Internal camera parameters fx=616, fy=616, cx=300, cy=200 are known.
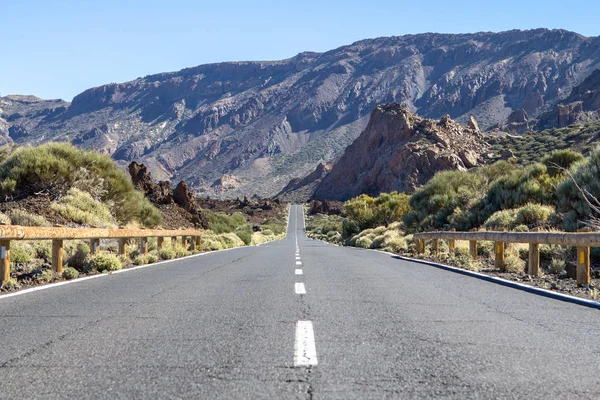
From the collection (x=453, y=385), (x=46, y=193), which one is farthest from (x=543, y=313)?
(x=46, y=193)

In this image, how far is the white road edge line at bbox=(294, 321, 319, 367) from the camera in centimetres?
503

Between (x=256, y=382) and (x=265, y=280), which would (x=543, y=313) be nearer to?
(x=256, y=382)

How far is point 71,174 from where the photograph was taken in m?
23.9

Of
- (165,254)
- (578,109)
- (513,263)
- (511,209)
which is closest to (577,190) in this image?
(511,209)

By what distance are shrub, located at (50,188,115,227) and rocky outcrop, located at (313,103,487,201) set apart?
266 feet

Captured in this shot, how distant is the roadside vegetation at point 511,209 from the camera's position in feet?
49.2

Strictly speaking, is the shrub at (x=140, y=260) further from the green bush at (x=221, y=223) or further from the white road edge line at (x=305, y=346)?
the green bush at (x=221, y=223)

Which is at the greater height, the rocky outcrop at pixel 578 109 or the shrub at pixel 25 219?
the rocky outcrop at pixel 578 109

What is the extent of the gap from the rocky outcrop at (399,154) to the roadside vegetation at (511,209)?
56.8 metres

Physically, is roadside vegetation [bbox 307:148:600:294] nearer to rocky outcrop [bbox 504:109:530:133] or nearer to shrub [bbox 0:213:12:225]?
shrub [bbox 0:213:12:225]

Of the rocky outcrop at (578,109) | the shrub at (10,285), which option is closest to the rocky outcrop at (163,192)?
the shrub at (10,285)

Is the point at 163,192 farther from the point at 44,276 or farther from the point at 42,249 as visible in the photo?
the point at 44,276

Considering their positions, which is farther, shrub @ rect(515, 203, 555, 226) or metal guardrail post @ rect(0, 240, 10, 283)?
shrub @ rect(515, 203, 555, 226)

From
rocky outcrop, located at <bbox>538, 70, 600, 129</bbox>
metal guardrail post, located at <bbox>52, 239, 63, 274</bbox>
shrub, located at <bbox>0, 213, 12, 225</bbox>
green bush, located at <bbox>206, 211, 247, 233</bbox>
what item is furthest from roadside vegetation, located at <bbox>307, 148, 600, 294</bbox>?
rocky outcrop, located at <bbox>538, 70, 600, 129</bbox>
